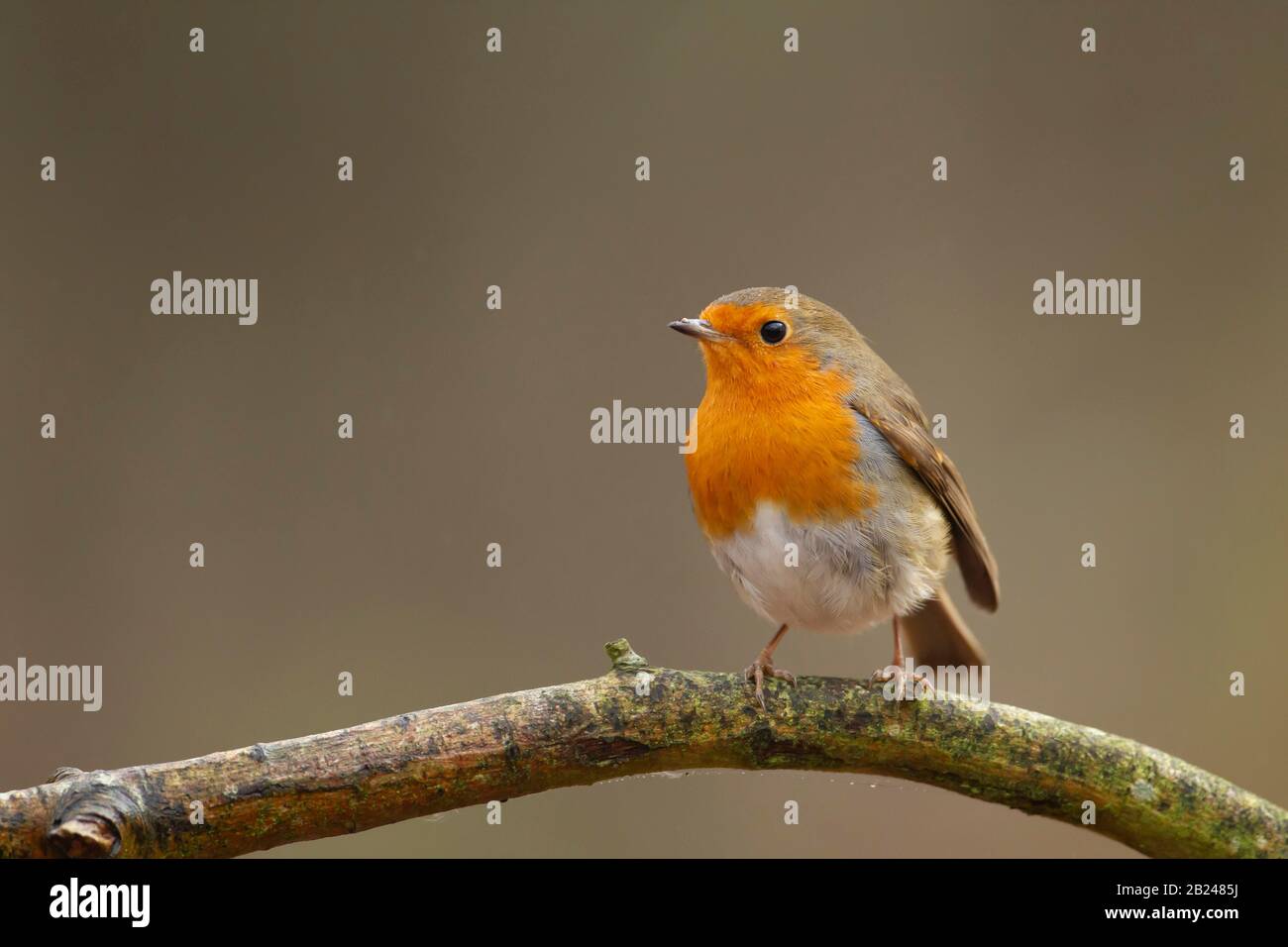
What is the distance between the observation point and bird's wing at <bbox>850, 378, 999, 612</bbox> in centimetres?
319

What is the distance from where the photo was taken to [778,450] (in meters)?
3.04

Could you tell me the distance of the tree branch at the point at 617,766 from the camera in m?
2.31

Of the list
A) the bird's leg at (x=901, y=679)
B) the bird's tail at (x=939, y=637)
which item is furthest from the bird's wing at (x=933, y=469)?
the bird's leg at (x=901, y=679)

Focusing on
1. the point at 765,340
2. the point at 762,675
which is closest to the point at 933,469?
the point at 765,340

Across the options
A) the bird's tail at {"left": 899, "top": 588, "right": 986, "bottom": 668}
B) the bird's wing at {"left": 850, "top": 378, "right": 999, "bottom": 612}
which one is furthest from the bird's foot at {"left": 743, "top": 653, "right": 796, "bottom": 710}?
the bird's tail at {"left": 899, "top": 588, "right": 986, "bottom": 668}

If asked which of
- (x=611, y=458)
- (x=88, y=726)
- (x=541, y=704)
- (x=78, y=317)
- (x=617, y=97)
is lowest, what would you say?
(x=88, y=726)

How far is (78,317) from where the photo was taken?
5625 mm

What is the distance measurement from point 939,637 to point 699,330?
1195mm

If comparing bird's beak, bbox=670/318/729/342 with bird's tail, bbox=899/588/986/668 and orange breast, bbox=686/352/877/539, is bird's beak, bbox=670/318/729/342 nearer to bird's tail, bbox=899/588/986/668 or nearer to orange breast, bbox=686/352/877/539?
orange breast, bbox=686/352/877/539

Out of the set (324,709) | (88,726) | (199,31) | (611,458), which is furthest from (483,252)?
(88,726)

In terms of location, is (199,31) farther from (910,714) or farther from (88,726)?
(910,714)

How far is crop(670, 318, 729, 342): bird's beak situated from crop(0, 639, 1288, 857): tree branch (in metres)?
0.92

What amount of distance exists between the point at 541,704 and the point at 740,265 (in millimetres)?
3265

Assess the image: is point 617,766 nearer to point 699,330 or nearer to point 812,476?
point 812,476
